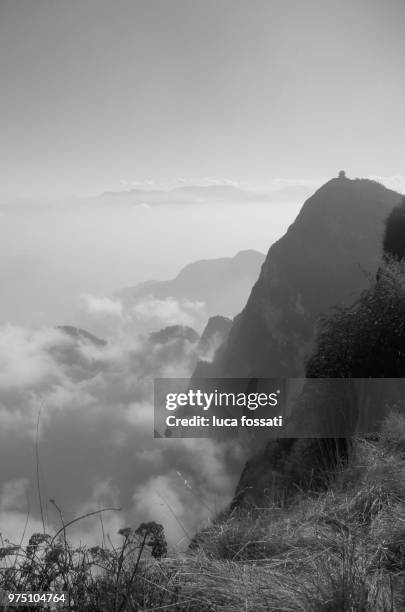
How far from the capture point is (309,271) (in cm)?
8438

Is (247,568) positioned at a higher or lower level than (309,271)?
lower

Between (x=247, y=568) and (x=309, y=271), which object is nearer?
(x=247, y=568)

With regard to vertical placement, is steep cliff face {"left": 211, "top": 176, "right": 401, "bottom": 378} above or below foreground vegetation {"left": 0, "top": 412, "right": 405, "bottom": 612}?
above

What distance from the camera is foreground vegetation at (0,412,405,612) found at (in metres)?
2.03

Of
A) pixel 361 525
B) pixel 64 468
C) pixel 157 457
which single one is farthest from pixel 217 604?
pixel 64 468

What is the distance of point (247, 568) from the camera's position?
2584mm

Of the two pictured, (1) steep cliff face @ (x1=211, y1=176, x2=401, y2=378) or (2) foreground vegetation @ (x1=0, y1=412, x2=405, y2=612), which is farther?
(1) steep cliff face @ (x1=211, y1=176, x2=401, y2=378)

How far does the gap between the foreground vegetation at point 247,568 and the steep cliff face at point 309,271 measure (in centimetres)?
7298

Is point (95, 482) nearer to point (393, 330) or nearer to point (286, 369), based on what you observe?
point (286, 369)

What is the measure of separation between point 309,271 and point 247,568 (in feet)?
283

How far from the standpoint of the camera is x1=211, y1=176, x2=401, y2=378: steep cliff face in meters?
79.3

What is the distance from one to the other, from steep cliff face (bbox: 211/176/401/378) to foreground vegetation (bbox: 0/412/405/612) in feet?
239

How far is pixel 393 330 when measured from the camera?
9875 millimetres

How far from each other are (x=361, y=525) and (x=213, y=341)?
146310 millimetres
